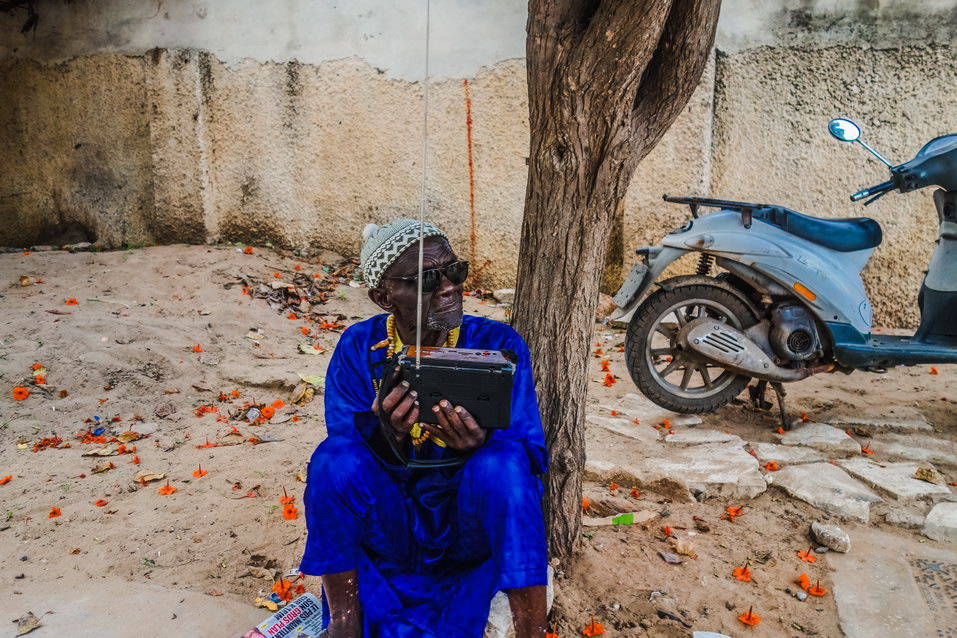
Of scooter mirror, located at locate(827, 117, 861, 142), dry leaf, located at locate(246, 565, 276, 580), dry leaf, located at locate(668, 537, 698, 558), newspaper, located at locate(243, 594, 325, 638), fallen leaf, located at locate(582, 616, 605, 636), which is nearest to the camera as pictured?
newspaper, located at locate(243, 594, 325, 638)

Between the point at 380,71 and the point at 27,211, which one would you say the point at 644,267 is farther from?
the point at 27,211

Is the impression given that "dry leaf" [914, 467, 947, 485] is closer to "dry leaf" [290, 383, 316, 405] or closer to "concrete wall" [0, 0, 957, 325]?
"concrete wall" [0, 0, 957, 325]

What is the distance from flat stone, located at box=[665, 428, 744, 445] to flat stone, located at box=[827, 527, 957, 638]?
0.99 metres

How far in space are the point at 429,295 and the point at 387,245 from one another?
0.19 metres

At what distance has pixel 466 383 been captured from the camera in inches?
73.9

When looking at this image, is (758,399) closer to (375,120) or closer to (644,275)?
(644,275)

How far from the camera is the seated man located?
1.90 meters

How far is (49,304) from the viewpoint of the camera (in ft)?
17.5

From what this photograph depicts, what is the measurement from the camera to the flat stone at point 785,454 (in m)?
3.55

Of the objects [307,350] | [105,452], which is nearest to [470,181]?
[307,350]

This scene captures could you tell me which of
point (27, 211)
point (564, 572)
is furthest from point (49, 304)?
point (564, 572)

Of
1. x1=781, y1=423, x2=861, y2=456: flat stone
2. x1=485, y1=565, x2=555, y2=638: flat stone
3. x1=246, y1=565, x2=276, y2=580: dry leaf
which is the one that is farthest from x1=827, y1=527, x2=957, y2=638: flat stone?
x1=246, y1=565, x2=276, y2=580: dry leaf

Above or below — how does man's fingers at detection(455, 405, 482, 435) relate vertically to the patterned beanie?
below

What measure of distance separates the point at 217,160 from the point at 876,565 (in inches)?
251
